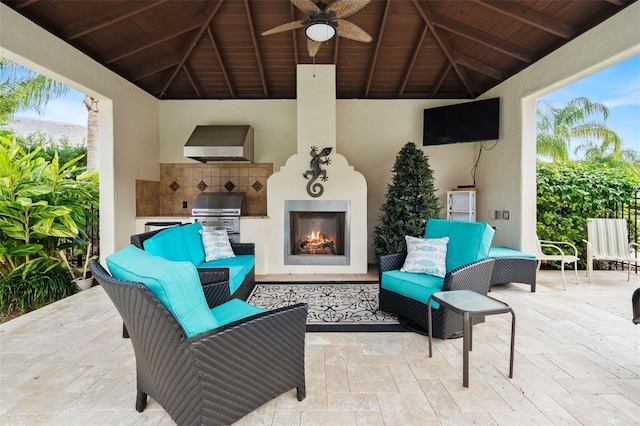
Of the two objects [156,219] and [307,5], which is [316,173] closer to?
[307,5]

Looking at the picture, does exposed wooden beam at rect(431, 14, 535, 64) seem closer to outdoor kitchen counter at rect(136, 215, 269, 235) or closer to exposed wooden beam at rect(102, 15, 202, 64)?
Answer: exposed wooden beam at rect(102, 15, 202, 64)

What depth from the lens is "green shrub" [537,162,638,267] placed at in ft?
16.6

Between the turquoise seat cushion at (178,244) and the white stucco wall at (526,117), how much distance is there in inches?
180

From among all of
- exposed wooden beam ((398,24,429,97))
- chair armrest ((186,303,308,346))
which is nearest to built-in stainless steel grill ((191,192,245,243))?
chair armrest ((186,303,308,346))

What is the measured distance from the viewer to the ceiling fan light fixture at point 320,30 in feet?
9.83

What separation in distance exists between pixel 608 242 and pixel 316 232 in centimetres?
445

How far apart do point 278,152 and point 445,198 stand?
3380 mm

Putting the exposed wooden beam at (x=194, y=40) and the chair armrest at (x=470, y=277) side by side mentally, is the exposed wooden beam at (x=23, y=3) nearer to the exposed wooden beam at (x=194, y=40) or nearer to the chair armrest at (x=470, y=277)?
the exposed wooden beam at (x=194, y=40)

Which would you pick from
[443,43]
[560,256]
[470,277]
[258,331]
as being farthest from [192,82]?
[560,256]

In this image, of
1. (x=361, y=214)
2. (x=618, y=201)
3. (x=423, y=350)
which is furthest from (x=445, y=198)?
(x=423, y=350)

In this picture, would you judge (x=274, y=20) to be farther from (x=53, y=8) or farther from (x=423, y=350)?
(x=423, y=350)

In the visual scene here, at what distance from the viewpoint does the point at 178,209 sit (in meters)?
6.07

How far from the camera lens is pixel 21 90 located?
614 cm

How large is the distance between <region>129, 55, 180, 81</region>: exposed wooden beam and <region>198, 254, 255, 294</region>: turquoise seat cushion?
3.40 meters
